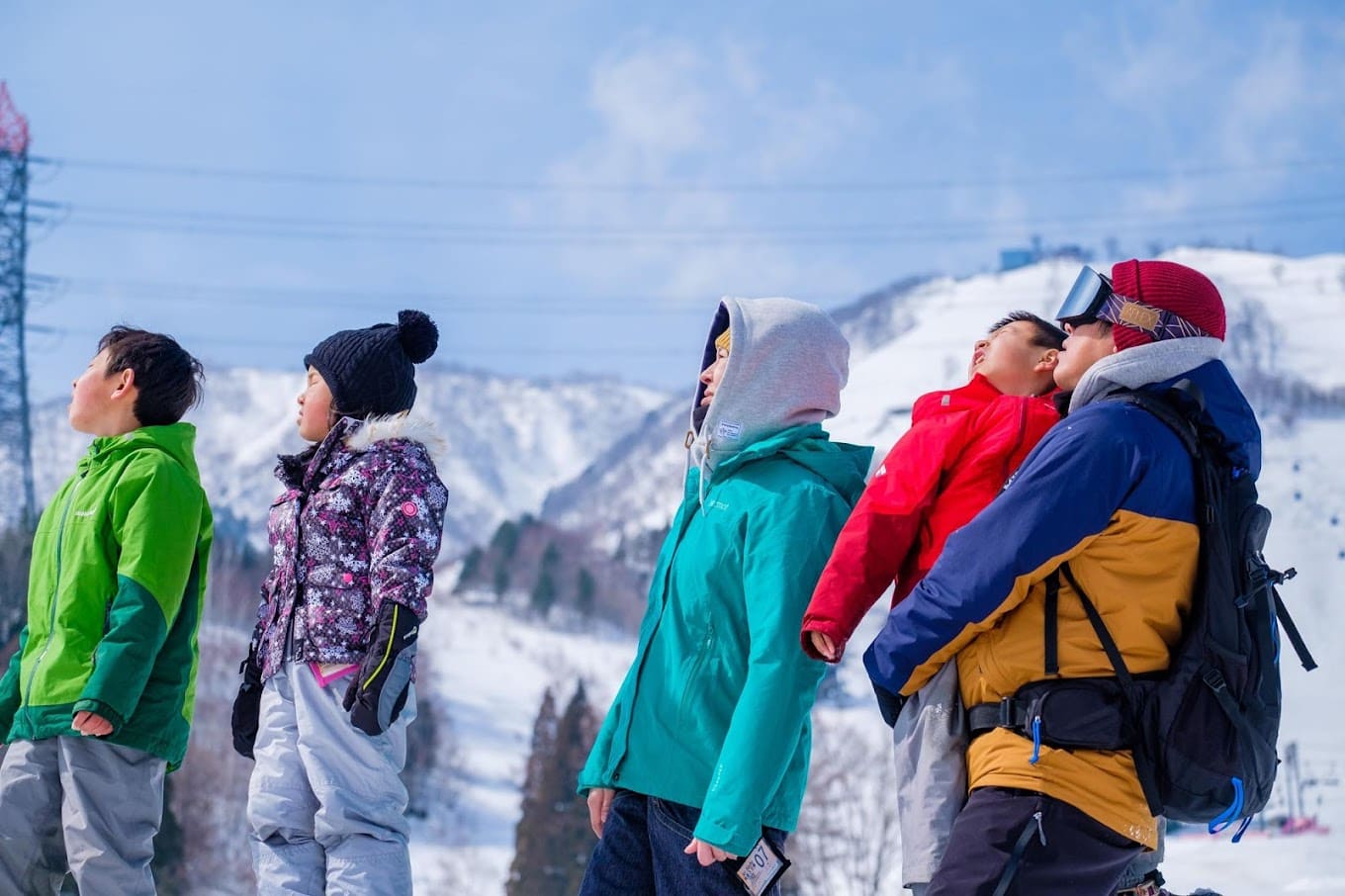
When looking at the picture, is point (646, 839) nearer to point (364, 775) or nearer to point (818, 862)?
point (364, 775)

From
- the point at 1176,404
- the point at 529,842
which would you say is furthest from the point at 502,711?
the point at 1176,404

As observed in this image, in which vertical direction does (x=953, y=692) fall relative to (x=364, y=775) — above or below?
above

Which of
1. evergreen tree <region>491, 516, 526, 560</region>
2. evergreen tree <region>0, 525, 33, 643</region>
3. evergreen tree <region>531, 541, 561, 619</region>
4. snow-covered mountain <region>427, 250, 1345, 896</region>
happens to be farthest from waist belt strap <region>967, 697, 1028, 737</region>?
evergreen tree <region>491, 516, 526, 560</region>

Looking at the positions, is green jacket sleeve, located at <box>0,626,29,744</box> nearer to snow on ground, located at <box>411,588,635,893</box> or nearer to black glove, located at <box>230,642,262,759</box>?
black glove, located at <box>230,642,262,759</box>

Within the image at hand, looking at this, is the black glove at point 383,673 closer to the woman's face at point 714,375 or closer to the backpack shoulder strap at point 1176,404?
the woman's face at point 714,375

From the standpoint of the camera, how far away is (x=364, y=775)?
4203 millimetres

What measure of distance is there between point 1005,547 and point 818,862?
188 feet

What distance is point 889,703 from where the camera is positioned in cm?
358

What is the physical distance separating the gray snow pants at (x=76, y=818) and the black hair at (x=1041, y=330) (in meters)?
3.18

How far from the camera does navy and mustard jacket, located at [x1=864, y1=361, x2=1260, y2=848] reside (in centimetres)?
322

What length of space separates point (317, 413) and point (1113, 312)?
2620mm

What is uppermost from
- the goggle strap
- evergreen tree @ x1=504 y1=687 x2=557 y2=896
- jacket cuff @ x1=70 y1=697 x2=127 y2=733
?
the goggle strap

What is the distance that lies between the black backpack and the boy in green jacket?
9.44 ft

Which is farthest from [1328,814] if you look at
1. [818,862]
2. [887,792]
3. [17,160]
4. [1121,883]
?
[1121,883]
